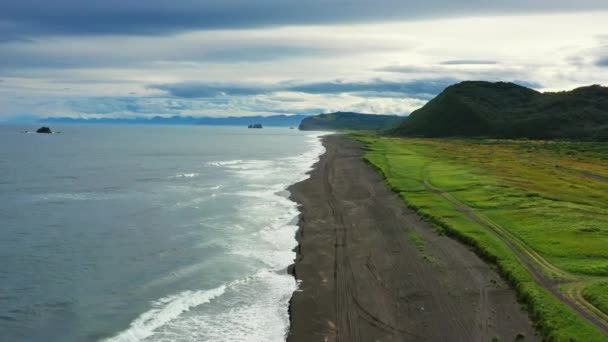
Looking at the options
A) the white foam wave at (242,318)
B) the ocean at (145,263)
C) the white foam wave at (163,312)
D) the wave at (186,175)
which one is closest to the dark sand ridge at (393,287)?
the white foam wave at (242,318)

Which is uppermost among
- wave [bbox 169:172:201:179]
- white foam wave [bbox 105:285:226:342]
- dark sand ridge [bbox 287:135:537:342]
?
wave [bbox 169:172:201:179]

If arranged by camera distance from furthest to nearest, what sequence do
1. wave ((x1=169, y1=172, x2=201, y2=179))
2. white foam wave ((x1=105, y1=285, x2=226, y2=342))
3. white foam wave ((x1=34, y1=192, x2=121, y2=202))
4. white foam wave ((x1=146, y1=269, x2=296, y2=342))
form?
wave ((x1=169, y1=172, x2=201, y2=179))
white foam wave ((x1=34, y1=192, x2=121, y2=202))
white foam wave ((x1=105, y1=285, x2=226, y2=342))
white foam wave ((x1=146, y1=269, x2=296, y2=342))

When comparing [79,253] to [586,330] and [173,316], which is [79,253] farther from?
[586,330]

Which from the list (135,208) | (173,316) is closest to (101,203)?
(135,208)

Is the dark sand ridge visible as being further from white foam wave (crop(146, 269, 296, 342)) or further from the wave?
the wave

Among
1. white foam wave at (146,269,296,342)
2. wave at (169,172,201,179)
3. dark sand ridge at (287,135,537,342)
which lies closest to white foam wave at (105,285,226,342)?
white foam wave at (146,269,296,342)

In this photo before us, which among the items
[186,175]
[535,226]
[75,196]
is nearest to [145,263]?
[535,226]
